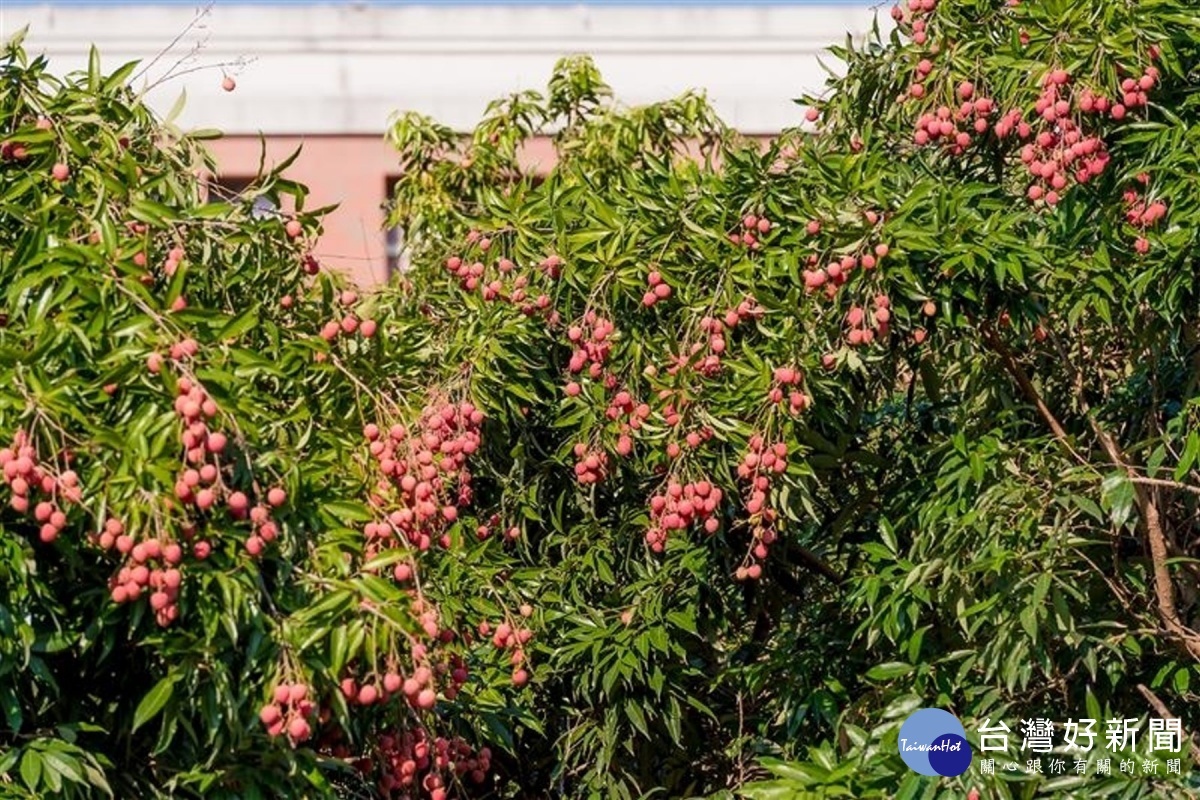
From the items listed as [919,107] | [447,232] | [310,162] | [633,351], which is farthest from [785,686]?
[310,162]

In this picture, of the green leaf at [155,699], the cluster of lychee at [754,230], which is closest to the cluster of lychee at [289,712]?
the green leaf at [155,699]

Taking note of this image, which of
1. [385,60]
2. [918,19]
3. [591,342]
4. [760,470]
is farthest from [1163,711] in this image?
[385,60]

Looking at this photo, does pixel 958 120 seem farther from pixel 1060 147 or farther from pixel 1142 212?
pixel 1142 212

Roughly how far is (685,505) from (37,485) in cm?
146

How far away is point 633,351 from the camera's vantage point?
463 cm

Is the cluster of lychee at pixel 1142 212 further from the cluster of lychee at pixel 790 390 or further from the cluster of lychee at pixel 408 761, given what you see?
the cluster of lychee at pixel 408 761

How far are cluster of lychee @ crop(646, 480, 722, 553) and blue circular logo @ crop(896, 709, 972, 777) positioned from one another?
22.3 inches

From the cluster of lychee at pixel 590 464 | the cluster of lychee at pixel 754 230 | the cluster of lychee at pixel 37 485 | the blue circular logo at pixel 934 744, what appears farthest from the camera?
the cluster of lychee at pixel 590 464

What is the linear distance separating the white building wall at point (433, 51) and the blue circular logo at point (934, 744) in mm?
13163

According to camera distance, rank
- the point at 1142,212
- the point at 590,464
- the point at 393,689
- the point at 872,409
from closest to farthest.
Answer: the point at 393,689, the point at 1142,212, the point at 590,464, the point at 872,409

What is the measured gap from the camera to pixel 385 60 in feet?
57.9

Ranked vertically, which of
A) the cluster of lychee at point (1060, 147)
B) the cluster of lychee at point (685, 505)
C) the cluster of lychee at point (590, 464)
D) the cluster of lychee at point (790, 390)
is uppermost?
the cluster of lychee at point (1060, 147)

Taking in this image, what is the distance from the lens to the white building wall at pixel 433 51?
17281 mm

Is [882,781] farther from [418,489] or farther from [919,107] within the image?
[919,107]
